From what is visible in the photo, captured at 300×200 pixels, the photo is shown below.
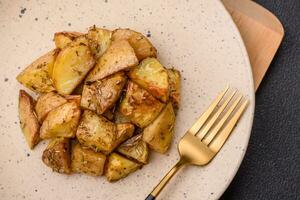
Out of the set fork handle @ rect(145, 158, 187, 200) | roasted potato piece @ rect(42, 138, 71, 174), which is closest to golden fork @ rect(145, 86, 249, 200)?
fork handle @ rect(145, 158, 187, 200)

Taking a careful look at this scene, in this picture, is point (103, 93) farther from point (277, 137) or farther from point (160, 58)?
point (277, 137)

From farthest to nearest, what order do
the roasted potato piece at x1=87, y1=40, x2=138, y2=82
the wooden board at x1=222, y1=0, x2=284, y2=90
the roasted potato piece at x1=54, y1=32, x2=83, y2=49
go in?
the wooden board at x1=222, y1=0, x2=284, y2=90
the roasted potato piece at x1=54, y1=32, x2=83, y2=49
the roasted potato piece at x1=87, y1=40, x2=138, y2=82

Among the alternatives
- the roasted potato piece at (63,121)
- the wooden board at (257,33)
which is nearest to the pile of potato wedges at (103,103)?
the roasted potato piece at (63,121)

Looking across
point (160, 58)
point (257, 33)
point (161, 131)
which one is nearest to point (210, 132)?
point (161, 131)

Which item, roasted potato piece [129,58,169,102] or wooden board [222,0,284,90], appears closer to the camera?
roasted potato piece [129,58,169,102]

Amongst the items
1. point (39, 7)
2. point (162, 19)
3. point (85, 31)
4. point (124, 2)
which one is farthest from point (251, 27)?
point (39, 7)

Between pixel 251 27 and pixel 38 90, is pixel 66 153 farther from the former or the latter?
pixel 251 27

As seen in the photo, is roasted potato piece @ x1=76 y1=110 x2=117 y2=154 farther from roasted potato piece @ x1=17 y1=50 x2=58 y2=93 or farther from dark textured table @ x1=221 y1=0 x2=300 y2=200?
dark textured table @ x1=221 y1=0 x2=300 y2=200
